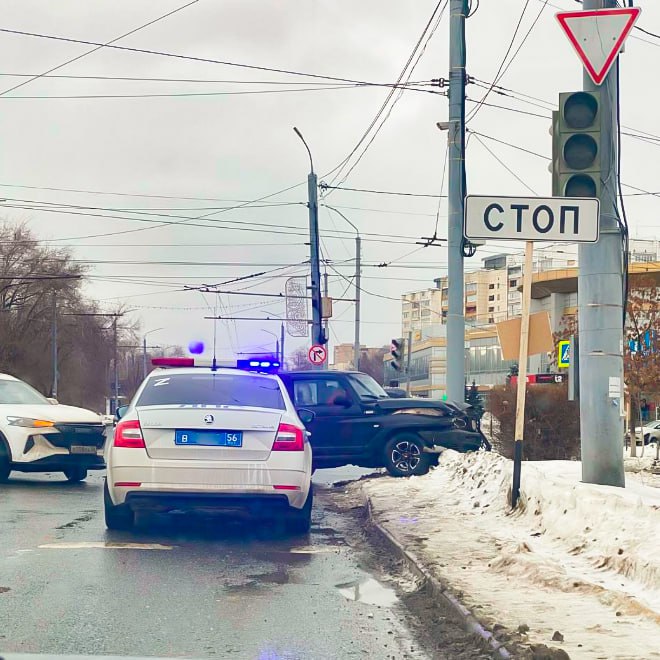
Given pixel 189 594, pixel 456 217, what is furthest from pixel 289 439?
pixel 456 217

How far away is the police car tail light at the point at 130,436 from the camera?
9102 millimetres

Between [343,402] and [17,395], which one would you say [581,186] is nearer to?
[343,402]

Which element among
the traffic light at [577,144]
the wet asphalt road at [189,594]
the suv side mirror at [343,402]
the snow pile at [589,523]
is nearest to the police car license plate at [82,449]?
Result: the suv side mirror at [343,402]

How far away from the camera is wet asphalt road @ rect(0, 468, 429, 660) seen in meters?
5.55

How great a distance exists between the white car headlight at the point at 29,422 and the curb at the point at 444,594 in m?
6.24

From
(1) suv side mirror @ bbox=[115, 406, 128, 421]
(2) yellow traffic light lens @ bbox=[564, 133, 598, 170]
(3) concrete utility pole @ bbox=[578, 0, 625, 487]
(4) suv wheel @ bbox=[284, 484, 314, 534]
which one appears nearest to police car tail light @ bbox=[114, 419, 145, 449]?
(1) suv side mirror @ bbox=[115, 406, 128, 421]

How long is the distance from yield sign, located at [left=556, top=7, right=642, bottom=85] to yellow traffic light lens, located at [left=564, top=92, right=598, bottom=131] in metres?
0.19

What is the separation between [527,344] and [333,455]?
5.70 metres

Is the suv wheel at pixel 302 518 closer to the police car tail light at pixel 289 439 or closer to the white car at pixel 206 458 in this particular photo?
the white car at pixel 206 458

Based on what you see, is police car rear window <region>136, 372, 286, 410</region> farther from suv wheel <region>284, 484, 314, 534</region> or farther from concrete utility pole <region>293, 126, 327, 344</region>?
concrete utility pole <region>293, 126, 327, 344</region>

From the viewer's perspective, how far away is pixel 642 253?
9825 centimetres

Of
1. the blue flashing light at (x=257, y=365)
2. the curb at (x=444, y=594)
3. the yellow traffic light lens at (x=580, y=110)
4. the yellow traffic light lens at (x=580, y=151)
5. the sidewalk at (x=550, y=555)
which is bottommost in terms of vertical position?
the curb at (x=444, y=594)

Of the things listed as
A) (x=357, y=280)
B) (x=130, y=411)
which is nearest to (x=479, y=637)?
(x=130, y=411)

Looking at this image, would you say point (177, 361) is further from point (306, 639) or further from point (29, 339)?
point (29, 339)
